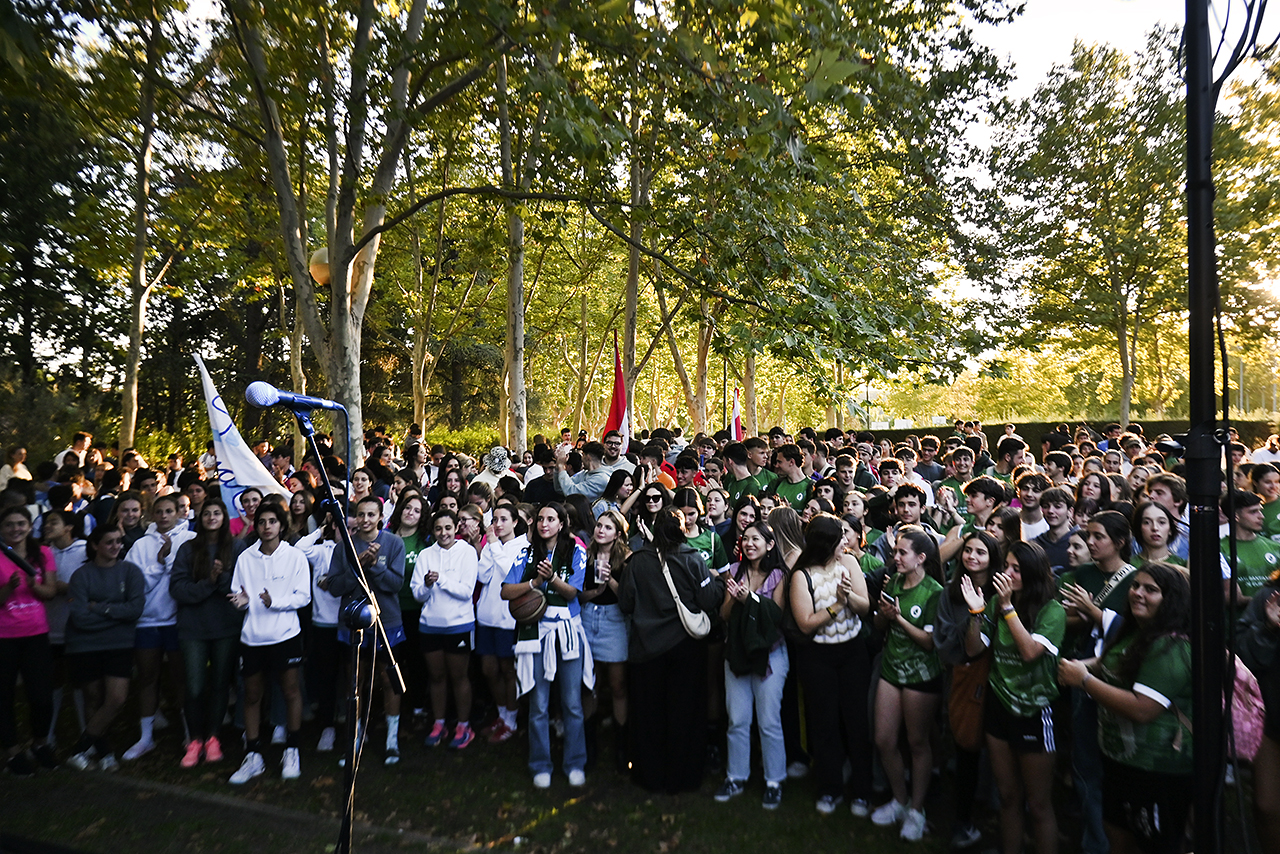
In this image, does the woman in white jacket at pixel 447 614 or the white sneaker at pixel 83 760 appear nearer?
the white sneaker at pixel 83 760

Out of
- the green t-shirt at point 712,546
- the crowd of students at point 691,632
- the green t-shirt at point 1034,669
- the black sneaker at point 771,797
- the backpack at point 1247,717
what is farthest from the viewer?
the green t-shirt at point 712,546

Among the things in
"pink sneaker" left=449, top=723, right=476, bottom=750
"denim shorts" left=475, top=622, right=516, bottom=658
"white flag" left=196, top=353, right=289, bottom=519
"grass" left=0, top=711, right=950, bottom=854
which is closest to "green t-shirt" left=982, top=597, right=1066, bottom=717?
"grass" left=0, top=711, right=950, bottom=854

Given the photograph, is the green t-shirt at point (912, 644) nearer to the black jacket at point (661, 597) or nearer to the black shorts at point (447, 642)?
the black jacket at point (661, 597)

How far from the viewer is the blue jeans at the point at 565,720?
6.08 m

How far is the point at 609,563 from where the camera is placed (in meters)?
6.21

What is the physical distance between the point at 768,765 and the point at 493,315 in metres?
25.7

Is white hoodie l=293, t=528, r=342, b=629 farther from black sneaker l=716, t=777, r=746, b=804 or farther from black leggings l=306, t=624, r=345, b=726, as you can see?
black sneaker l=716, t=777, r=746, b=804

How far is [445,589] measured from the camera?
6.47 meters

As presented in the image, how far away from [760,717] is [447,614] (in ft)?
8.22

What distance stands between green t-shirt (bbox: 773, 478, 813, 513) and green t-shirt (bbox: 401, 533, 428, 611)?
3.84 m

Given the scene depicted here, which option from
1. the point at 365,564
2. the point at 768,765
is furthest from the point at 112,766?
the point at 768,765

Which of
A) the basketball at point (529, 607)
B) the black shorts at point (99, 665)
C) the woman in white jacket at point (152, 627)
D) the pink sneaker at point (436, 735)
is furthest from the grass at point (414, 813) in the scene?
the basketball at point (529, 607)

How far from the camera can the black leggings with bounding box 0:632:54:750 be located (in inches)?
237

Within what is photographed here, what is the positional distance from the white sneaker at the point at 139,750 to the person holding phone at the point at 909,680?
18.0ft
